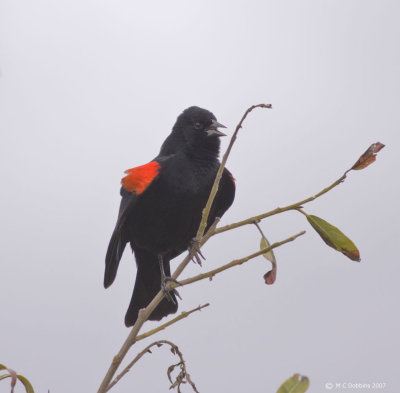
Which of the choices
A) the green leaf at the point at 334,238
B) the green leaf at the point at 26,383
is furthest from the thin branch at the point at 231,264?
the green leaf at the point at 26,383

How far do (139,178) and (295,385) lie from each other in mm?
1902

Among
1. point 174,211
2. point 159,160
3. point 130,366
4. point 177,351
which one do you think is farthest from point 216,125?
point 130,366

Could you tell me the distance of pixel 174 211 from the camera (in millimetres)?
2828

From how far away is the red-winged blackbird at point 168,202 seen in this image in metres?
2.83

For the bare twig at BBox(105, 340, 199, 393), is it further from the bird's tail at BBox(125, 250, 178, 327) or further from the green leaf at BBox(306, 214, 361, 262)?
the bird's tail at BBox(125, 250, 178, 327)

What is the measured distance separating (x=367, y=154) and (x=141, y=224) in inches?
69.7

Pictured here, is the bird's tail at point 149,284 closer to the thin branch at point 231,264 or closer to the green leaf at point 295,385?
the thin branch at point 231,264

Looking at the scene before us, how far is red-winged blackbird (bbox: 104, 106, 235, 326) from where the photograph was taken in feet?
9.28

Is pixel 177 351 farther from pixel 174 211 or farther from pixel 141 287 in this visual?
pixel 141 287

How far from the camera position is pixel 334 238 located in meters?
1.39

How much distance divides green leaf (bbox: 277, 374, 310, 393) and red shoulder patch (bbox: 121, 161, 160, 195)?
185 cm

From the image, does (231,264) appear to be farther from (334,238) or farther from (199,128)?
(199,128)

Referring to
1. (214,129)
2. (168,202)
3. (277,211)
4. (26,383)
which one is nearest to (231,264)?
(277,211)

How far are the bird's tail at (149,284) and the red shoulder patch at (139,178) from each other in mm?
476
